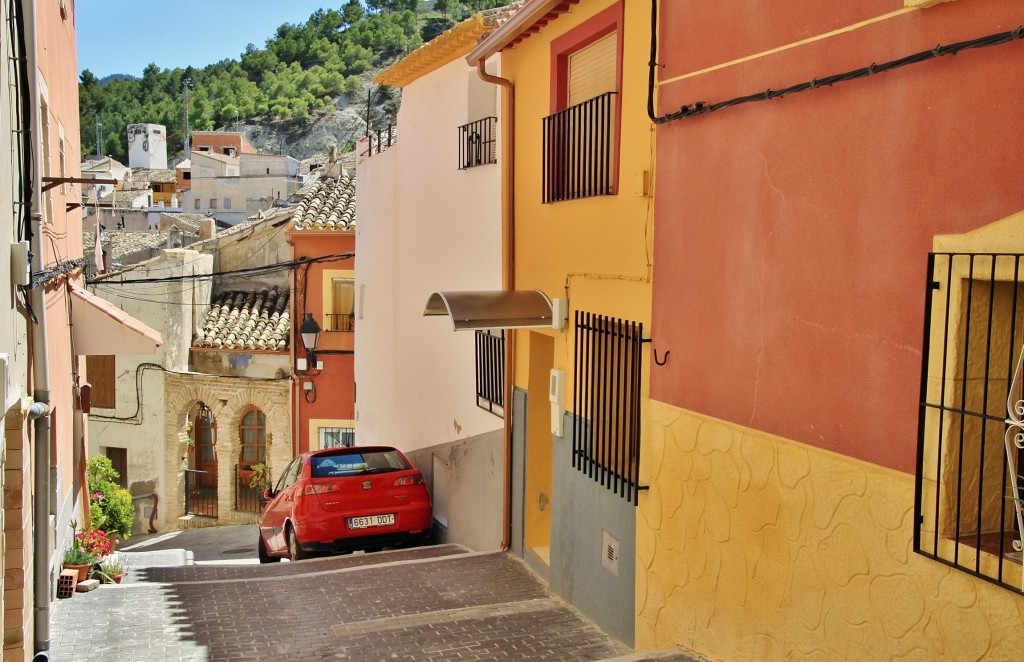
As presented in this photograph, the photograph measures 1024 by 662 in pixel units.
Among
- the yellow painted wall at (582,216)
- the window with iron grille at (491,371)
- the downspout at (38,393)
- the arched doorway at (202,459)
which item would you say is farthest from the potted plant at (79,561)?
the arched doorway at (202,459)

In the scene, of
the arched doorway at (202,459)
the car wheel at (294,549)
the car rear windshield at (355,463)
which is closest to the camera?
the car wheel at (294,549)

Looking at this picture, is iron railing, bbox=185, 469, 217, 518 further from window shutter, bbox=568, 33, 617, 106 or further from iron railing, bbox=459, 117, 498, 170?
window shutter, bbox=568, 33, 617, 106

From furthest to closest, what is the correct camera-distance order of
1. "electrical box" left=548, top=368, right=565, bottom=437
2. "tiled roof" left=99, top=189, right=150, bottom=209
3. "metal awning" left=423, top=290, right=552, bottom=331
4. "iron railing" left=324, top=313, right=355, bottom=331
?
"tiled roof" left=99, top=189, right=150, bottom=209 < "iron railing" left=324, top=313, right=355, bottom=331 < "metal awning" left=423, top=290, right=552, bottom=331 < "electrical box" left=548, top=368, right=565, bottom=437

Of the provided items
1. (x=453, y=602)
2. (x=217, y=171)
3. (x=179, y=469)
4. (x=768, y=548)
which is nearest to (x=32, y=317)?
(x=453, y=602)

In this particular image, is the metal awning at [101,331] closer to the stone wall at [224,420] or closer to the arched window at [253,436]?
the stone wall at [224,420]

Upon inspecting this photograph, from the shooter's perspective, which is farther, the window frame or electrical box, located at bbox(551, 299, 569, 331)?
electrical box, located at bbox(551, 299, 569, 331)

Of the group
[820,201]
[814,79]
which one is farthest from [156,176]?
[820,201]

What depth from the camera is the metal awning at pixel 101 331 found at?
11.9 m

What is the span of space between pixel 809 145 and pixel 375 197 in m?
12.3

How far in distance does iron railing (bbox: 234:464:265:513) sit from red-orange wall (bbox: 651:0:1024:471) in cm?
1713

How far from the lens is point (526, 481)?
416 inches

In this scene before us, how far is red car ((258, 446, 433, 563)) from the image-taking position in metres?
12.0

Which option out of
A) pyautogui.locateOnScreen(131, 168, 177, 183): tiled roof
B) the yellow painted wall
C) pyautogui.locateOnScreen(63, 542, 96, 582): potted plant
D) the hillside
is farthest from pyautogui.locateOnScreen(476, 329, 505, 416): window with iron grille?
the hillside

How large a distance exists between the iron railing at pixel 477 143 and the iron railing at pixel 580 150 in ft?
5.90
